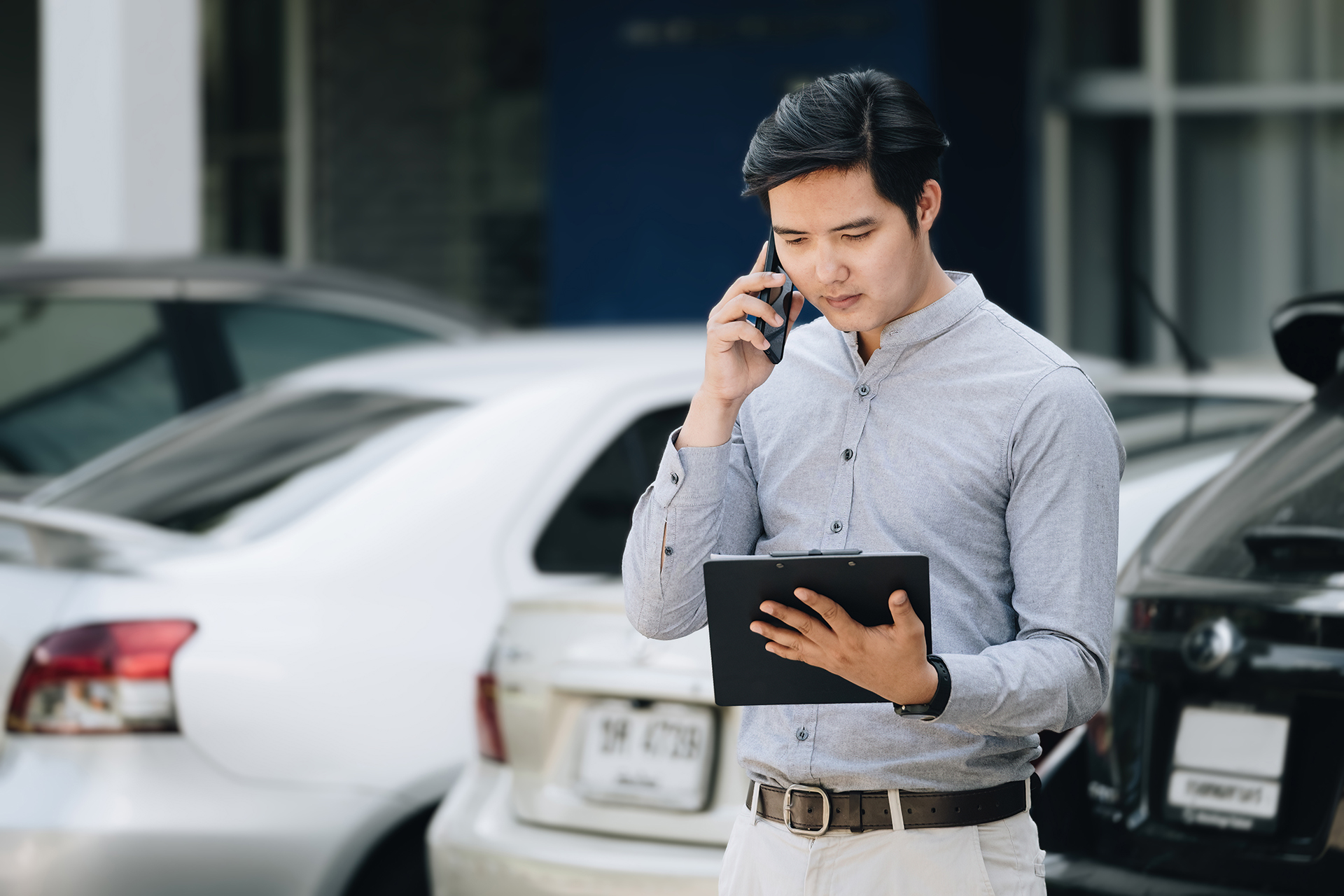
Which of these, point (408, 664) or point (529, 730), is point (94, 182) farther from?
point (529, 730)

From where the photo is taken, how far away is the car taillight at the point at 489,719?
10.4 ft

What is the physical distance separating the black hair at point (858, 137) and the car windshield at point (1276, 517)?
97cm

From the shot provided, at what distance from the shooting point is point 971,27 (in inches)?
309

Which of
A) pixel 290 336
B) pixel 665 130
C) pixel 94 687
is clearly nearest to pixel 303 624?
pixel 94 687

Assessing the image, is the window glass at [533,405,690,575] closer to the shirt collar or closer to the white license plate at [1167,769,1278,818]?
the white license plate at [1167,769,1278,818]

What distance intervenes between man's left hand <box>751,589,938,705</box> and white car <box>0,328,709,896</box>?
131 cm

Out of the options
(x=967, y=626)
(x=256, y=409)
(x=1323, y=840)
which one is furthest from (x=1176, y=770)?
(x=256, y=409)

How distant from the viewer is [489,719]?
10.4ft

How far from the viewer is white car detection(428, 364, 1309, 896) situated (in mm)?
2873

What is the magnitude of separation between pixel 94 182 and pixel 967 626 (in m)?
6.13

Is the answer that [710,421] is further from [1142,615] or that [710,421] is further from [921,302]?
[1142,615]

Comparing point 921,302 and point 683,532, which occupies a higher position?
point 921,302

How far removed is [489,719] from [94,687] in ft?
2.44

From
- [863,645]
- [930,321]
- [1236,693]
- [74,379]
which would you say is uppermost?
[930,321]
